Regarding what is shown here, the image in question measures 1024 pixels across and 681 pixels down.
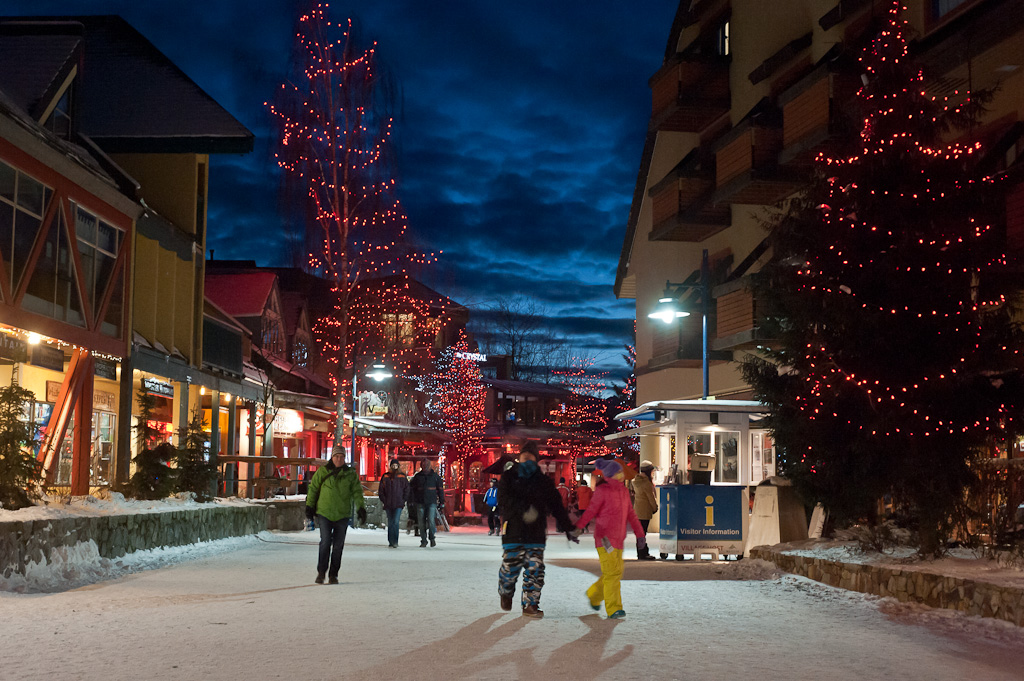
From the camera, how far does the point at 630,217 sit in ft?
140

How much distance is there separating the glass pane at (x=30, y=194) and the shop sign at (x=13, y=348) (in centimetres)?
218

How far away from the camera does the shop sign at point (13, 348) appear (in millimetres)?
19500

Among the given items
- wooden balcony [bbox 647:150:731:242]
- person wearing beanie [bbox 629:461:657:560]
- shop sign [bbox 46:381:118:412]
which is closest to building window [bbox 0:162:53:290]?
shop sign [bbox 46:381:118:412]

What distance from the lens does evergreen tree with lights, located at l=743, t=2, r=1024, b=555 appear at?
14000mm

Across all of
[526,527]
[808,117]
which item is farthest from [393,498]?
[526,527]

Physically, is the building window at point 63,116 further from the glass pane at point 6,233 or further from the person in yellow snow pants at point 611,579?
the person in yellow snow pants at point 611,579

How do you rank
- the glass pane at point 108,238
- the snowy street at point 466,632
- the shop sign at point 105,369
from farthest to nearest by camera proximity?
the shop sign at point 105,369, the glass pane at point 108,238, the snowy street at point 466,632

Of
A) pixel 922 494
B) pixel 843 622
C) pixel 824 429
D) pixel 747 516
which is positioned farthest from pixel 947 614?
pixel 747 516

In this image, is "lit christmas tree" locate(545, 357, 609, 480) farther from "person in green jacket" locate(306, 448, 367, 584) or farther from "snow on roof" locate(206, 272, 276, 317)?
"person in green jacket" locate(306, 448, 367, 584)

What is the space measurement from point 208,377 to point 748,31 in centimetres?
1762

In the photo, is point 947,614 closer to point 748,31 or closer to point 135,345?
point 135,345

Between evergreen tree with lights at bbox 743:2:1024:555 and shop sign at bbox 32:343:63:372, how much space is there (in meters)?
12.8

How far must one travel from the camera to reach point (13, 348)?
65.5 feet

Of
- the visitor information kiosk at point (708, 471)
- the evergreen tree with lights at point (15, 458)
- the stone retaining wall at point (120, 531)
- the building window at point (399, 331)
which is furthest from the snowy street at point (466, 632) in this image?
the building window at point (399, 331)
